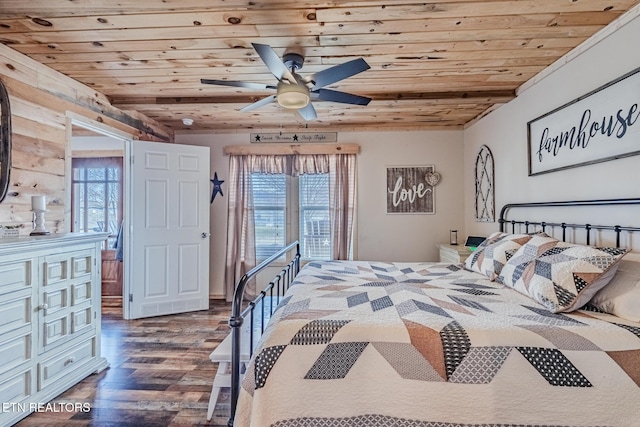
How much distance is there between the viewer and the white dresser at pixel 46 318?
1.79m

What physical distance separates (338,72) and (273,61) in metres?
0.40

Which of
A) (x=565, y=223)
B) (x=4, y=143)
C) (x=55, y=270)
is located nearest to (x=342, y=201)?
(x=565, y=223)

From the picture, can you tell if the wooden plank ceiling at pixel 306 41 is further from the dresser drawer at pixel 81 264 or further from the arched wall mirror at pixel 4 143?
the dresser drawer at pixel 81 264

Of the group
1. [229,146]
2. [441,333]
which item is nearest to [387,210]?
[229,146]

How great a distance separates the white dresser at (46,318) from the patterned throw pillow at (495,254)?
113 inches

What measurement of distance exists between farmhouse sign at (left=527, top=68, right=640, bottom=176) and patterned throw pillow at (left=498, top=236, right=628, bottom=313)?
2.24 feet

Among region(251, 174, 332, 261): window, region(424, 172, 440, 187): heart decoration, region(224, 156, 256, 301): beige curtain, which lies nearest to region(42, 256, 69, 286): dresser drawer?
region(224, 156, 256, 301): beige curtain

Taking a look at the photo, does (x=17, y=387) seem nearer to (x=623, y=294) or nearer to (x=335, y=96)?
(x=335, y=96)

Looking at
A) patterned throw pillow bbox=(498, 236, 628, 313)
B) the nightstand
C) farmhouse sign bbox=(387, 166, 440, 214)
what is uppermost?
farmhouse sign bbox=(387, 166, 440, 214)

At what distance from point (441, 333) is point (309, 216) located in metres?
3.21

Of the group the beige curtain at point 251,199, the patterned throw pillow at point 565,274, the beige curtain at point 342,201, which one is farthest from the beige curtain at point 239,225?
the patterned throw pillow at point 565,274

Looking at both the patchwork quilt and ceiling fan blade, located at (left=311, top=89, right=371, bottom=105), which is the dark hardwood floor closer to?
the patchwork quilt

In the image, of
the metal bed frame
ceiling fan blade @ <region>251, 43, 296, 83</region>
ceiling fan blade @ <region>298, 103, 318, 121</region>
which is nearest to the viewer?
the metal bed frame

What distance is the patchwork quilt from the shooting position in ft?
3.58
